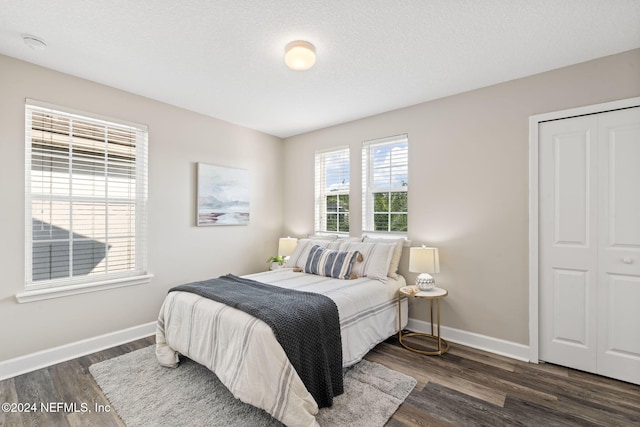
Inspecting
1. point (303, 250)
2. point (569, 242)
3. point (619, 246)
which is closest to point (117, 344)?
point (303, 250)

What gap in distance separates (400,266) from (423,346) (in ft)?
2.88

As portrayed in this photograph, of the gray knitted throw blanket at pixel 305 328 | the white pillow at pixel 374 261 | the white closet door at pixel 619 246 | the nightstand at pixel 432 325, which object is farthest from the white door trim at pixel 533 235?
the gray knitted throw blanket at pixel 305 328

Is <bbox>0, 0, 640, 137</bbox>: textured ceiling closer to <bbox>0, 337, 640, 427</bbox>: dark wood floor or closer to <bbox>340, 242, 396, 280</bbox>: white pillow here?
<bbox>340, 242, 396, 280</bbox>: white pillow

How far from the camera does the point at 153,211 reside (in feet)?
11.0

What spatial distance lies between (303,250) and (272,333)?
1.90 m

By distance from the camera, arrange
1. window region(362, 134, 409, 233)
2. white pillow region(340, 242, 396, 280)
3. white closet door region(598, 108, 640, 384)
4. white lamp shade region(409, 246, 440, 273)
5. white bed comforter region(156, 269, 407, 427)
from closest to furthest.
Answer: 1. white bed comforter region(156, 269, 407, 427)
2. white closet door region(598, 108, 640, 384)
3. white lamp shade region(409, 246, 440, 273)
4. white pillow region(340, 242, 396, 280)
5. window region(362, 134, 409, 233)

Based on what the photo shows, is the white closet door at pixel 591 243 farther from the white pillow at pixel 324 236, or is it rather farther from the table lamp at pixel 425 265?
the white pillow at pixel 324 236

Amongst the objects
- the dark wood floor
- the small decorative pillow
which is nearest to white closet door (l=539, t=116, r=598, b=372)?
the dark wood floor

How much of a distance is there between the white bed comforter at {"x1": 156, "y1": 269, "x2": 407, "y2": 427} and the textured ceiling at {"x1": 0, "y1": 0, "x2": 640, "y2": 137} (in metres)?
1.95

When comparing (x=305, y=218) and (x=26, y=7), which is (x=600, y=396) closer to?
(x=305, y=218)

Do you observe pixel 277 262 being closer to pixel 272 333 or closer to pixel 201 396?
pixel 201 396

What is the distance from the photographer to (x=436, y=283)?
3.28 m

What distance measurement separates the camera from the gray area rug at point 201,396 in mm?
1899

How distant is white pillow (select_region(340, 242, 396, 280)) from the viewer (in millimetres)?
A: 3139
